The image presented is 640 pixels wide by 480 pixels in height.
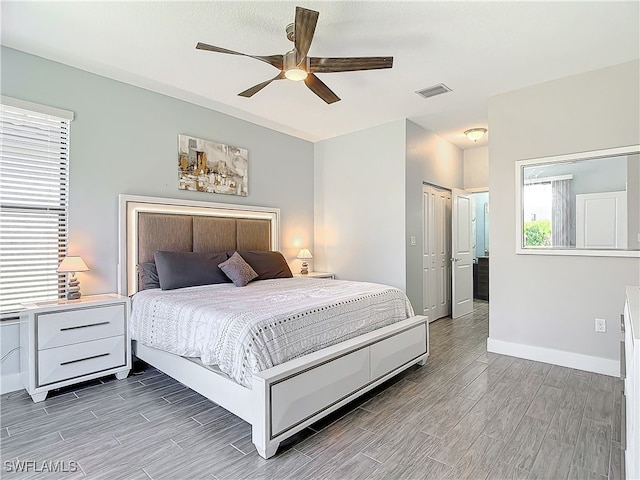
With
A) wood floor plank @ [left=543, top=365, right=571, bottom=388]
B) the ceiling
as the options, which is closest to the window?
the ceiling

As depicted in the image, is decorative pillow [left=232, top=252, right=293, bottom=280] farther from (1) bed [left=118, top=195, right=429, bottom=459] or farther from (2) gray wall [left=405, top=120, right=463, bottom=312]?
(2) gray wall [left=405, top=120, right=463, bottom=312]

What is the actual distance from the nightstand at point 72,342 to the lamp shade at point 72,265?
0.26 metres

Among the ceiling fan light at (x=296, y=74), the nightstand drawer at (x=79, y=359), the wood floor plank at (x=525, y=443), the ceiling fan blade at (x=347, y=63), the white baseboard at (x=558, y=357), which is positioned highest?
the ceiling fan blade at (x=347, y=63)

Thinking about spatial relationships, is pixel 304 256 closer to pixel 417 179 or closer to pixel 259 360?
pixel 417 179

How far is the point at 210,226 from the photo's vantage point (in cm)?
410

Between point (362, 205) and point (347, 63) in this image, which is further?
point (362, 205)

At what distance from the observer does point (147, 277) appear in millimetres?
3455

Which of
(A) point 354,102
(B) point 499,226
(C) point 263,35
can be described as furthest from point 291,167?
(B) point 499,226

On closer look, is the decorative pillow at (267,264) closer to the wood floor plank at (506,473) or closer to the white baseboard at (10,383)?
the white baseboard at (10,383)

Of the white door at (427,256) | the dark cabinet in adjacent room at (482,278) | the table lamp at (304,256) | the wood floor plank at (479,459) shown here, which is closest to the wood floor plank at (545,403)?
the wood floor plank at (479,459)

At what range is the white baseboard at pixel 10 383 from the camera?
275 cm

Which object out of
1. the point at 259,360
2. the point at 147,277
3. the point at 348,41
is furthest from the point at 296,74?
the point at 147,277

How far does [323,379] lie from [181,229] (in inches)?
97.0

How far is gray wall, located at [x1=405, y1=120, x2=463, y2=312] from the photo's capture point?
4641 mm
